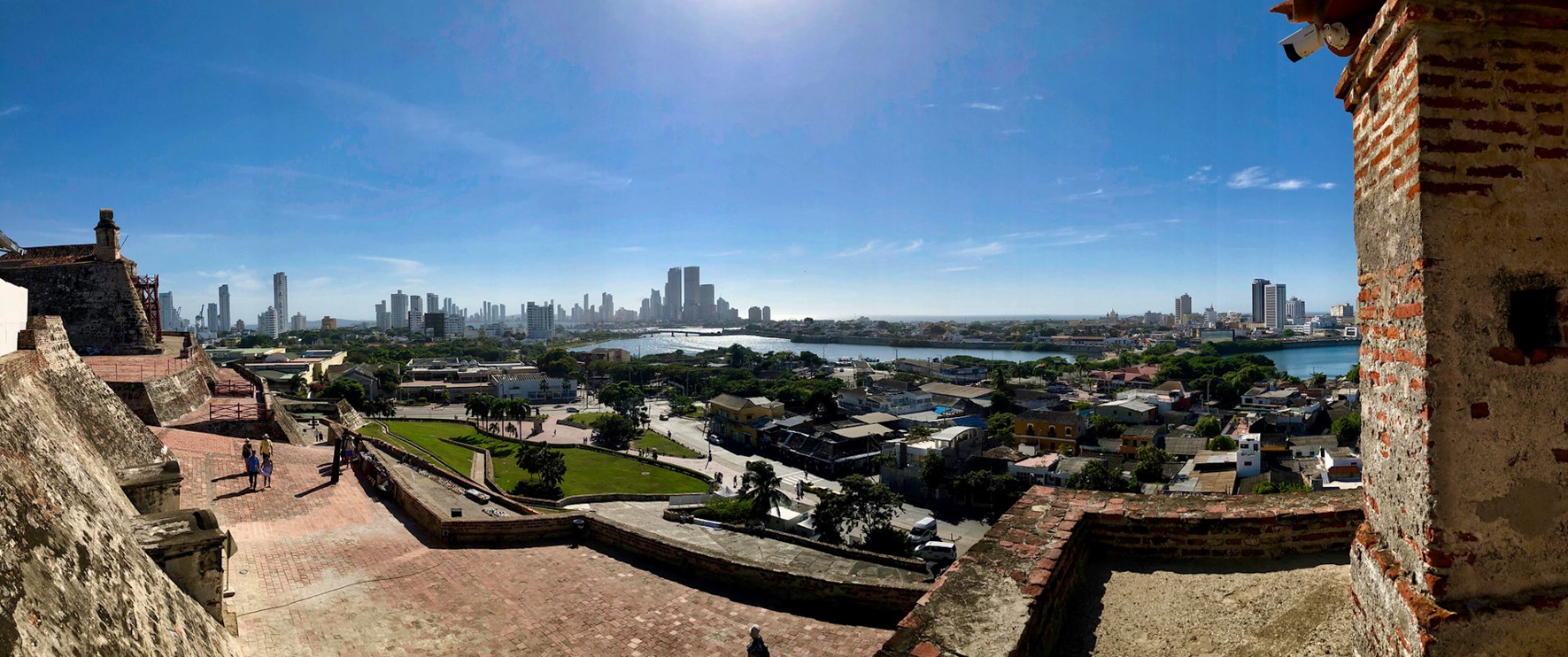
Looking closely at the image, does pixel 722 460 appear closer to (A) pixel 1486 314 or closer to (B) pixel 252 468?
(B) pixel 252 468

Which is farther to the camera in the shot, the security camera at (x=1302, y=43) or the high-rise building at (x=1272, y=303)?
the high-rise building at (x=1272, y=303)

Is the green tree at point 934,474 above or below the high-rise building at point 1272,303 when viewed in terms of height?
below

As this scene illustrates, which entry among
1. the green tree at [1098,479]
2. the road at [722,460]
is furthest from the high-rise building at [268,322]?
the green tree at [1098,479]

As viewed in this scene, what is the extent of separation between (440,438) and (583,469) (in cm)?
513

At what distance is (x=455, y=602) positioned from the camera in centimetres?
612

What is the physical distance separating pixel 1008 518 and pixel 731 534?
670 centimetres

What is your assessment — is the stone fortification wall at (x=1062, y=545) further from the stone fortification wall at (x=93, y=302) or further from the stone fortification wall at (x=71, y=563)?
the stone fortification wall at (x=93, y=302)

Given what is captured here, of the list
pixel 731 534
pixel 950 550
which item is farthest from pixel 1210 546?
pixel 950 550

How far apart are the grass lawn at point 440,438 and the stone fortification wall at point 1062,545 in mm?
15815

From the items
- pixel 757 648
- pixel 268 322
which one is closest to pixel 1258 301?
pixel 757 648

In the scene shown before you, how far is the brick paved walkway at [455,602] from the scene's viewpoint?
536 centimetres

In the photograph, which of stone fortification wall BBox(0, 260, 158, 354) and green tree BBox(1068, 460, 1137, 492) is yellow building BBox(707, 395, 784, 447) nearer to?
green tree BBox(1068, 460, 1137, 492)

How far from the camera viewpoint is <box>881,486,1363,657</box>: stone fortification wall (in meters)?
2.74

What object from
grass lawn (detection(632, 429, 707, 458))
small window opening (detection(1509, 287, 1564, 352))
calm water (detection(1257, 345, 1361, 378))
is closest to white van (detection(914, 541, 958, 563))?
small window opening (detection(1509, 287, 1564, 352))
